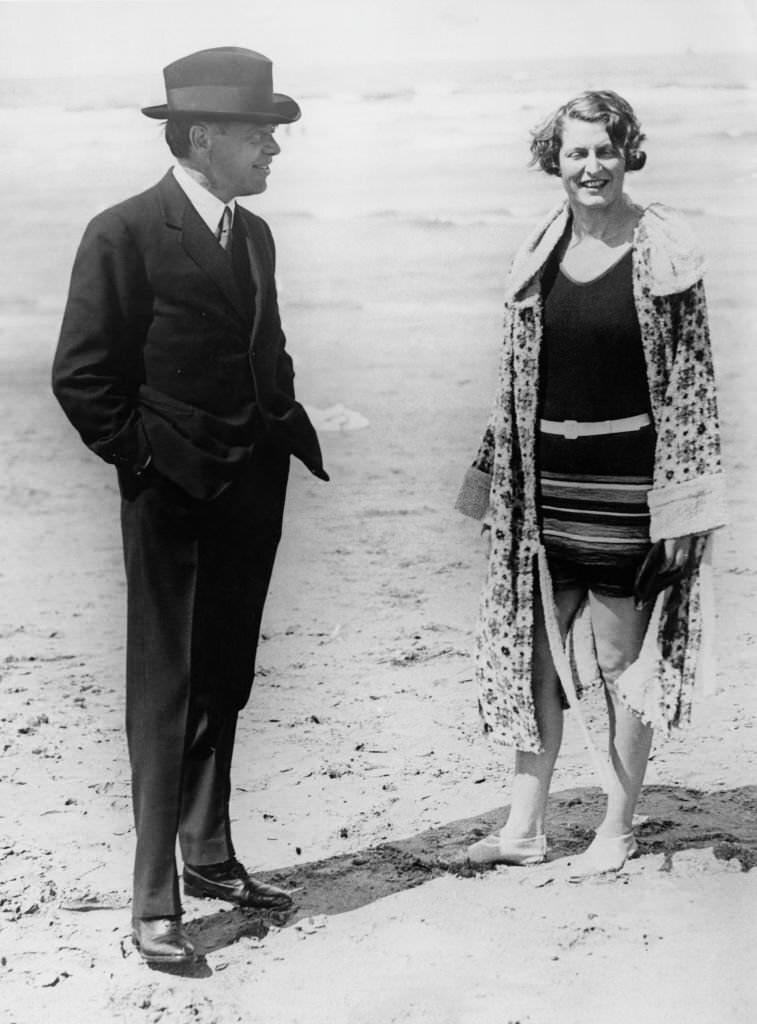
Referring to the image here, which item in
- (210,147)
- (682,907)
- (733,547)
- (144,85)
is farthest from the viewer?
(733,547)

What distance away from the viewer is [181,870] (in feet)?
13.6

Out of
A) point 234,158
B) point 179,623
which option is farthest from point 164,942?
point 234,158

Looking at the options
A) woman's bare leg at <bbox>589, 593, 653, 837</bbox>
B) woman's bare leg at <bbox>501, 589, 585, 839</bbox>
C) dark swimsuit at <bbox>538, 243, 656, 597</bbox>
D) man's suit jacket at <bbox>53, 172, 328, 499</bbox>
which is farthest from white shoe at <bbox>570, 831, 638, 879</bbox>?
man's suit jacket at <bbox>53, 172, 328, 499</bbox>

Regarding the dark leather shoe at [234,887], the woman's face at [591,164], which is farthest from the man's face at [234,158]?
the dark leather shoe at [234,887]

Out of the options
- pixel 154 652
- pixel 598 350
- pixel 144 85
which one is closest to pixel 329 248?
pixel 144 85

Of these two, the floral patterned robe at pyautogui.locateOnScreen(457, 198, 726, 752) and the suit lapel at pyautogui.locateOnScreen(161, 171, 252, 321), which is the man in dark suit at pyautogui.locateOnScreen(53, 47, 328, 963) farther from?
the floral patterned robe at pyautogui.locateOnScreen(457, 198, 726, 752)

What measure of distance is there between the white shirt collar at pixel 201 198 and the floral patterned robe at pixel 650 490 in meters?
0.72

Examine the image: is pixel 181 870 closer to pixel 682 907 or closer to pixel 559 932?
pixel 559 932

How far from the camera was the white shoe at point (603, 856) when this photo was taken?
13.5ft

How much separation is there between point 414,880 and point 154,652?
0.95 metres

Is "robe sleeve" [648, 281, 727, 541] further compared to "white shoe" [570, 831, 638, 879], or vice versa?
"white shoe" [570, 831, 638, 879]

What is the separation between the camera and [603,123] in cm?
373

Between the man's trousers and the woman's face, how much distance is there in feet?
3.03

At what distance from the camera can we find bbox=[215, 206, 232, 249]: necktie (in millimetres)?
3688
